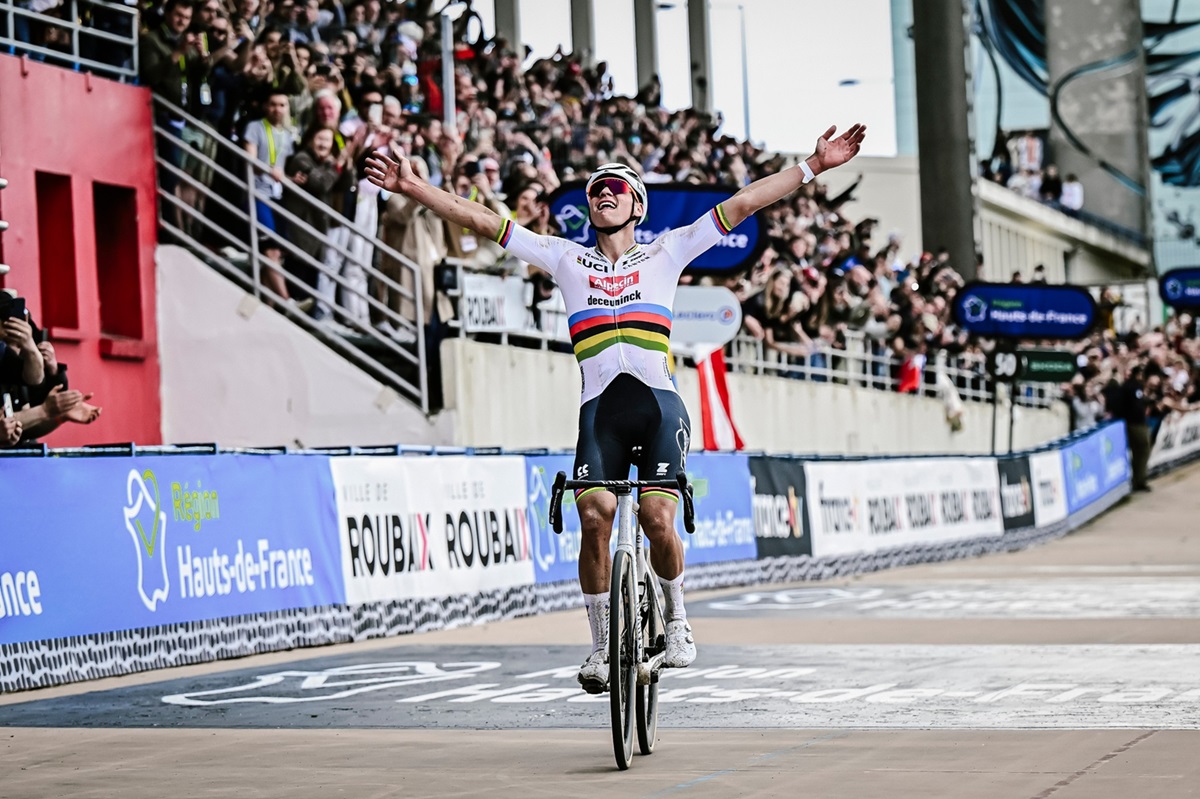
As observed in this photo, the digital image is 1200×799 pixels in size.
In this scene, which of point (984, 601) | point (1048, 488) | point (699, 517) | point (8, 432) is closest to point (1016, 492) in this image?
point (1048, 488)

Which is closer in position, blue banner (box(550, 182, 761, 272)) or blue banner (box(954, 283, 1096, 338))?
blue banner (box(550, 182, 761, 272))

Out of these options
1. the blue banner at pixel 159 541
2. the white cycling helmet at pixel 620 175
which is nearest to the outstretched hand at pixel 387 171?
the white cycling helmet at pixel 620 175

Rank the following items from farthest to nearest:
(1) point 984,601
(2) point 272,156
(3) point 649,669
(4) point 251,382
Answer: (4) point 251,382, (2) point 272,156, (1) point 984,601, (3) point 649,669

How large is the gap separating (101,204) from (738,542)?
7.32m

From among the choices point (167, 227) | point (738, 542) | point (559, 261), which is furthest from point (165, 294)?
point (559, 261)

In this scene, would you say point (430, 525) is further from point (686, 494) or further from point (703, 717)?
point (686, 494)

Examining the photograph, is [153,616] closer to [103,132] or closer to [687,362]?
[103,132]

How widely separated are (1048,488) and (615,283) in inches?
940

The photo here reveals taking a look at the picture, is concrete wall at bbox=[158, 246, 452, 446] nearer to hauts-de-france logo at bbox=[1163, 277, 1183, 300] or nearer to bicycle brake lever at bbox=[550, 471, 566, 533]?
bicycle brake lever at bbox=[550, 471, 566, 533]

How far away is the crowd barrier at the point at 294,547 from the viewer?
39.5ft

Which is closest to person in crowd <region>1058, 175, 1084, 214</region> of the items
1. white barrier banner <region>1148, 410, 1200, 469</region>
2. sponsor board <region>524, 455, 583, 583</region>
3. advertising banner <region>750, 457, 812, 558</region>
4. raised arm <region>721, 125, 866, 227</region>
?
white barrier banner <region>1148, 410, 1200, 469</region>

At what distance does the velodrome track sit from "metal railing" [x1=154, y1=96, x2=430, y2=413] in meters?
4.20

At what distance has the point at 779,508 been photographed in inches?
889

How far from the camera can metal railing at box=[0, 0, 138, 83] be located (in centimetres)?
1886
